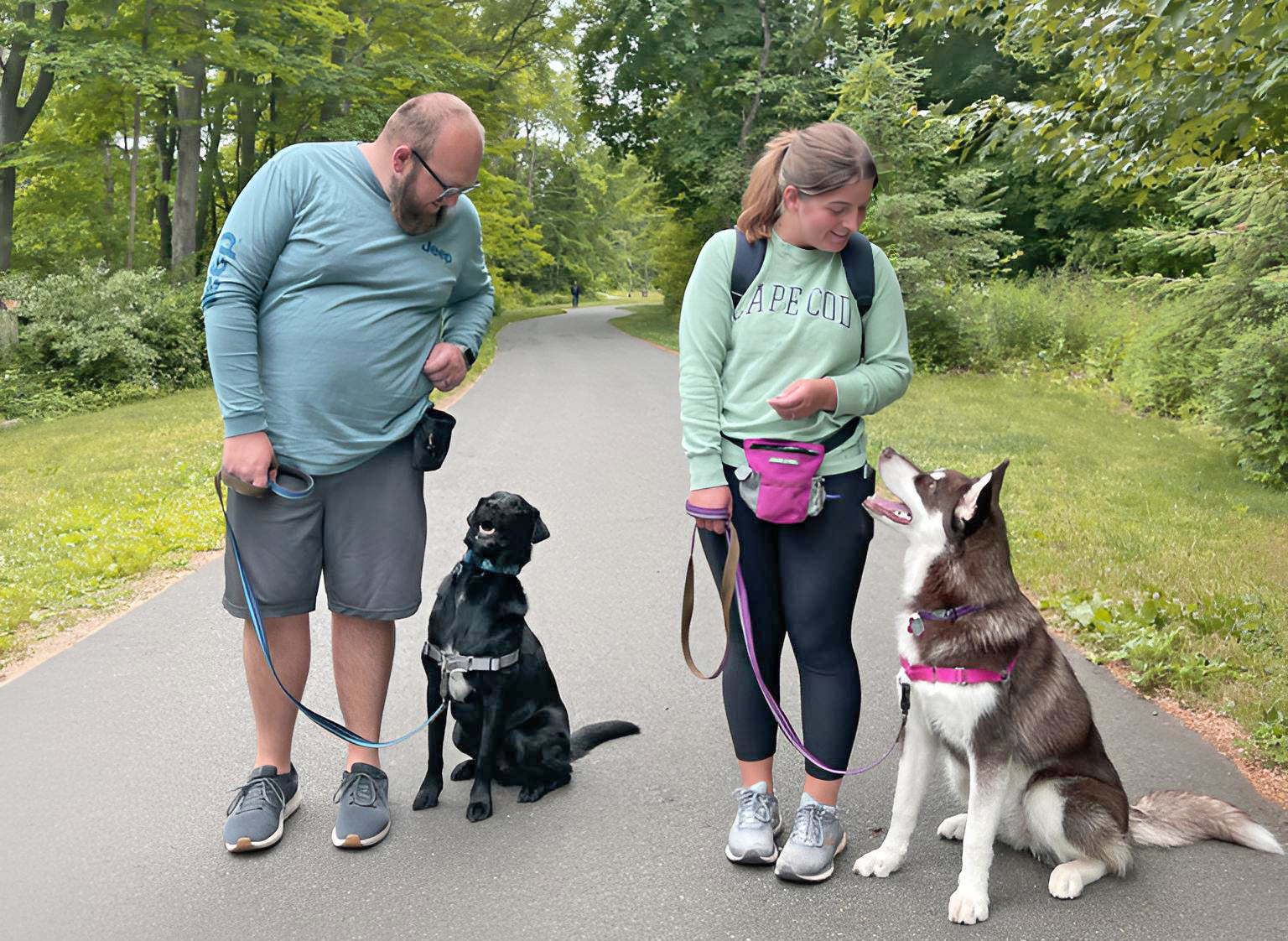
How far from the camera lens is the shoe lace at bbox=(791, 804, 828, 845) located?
3.24 metres

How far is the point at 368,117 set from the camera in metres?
22.8

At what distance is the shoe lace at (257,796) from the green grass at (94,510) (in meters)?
2.71

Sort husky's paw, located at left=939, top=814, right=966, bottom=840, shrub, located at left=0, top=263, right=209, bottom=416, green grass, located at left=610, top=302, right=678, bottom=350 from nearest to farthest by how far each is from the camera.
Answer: husky's paw, located at left=939, top=814, right=966, bottom=840 → shrub, located at left=0, top=263, right=209, bottom=416 → green grass, located at left=610, top=302, right=678, bottom=350

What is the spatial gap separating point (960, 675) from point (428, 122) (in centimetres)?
224

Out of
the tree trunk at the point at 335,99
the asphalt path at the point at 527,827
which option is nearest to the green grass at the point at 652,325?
the tree trunk at the point at 335,99

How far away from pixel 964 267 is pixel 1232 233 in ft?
25.2

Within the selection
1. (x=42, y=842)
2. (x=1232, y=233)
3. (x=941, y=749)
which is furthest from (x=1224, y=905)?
(x=1232, y=233)

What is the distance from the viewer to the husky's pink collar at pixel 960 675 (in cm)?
295

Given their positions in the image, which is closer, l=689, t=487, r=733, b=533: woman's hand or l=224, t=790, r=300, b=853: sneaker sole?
l=689, t=487, r=733, b=533: woman's hand

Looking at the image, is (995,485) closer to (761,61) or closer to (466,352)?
(466,352)

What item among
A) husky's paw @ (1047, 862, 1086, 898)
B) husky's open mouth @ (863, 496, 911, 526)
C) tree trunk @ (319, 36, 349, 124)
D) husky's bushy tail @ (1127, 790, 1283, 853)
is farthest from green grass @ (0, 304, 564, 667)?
tree trunk @ (319, 36, 349, 124)

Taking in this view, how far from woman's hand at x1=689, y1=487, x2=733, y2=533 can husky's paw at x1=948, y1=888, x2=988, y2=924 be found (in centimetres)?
126

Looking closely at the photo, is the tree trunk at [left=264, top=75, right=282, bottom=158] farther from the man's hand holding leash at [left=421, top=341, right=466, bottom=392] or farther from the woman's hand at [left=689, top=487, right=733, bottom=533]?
the woman's hand at [left=689, top=487, right=733, bottom=533]

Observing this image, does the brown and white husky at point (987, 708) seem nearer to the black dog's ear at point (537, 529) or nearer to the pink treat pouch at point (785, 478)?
the pink treat pouch at point (785, 478)
